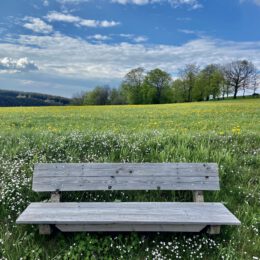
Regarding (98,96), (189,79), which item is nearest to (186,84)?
(189,79)

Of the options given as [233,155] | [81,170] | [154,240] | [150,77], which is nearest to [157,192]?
[154,240]

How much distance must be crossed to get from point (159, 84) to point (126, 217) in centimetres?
6578

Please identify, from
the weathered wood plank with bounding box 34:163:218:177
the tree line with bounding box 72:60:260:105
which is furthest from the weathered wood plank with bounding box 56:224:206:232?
the tree line with bounding box 72:60:260:105

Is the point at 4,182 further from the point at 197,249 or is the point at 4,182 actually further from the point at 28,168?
the point at 197,249

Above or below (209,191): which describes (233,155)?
above

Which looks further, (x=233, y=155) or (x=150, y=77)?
(x=150, y=77)

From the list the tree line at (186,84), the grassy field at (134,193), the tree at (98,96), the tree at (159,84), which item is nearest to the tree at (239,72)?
the tree line at (186,84)

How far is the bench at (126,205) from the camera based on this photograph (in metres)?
3.21

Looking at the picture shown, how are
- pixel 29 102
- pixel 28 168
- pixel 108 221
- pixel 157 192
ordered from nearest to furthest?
pixel 108 221
pixel 157 192
pixel 28 168
pixel 29 102

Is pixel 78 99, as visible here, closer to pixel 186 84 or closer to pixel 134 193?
pixel 186 84

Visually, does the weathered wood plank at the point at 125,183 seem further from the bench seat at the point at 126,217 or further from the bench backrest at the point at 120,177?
the bench seat at the point at 126,217

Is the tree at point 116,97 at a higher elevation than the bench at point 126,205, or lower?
higher

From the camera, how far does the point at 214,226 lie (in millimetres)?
3361

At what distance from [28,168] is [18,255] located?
1913 millimetres
